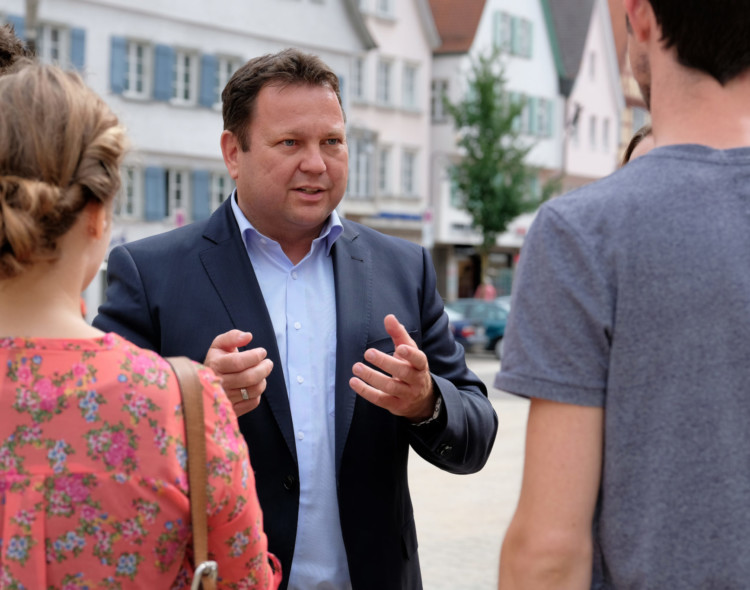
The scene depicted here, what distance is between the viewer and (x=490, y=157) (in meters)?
39.6

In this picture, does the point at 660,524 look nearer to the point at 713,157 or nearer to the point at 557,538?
the point at 557,538

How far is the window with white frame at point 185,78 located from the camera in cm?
3150

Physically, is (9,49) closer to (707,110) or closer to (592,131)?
(707,110)

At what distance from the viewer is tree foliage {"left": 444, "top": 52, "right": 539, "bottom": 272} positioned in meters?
39.2

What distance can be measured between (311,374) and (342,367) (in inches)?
3.3

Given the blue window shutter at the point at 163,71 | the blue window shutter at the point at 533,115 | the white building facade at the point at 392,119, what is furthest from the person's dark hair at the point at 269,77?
the blue window shutter at the point at 533,115

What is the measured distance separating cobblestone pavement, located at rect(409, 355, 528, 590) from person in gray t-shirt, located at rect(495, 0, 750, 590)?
5.44 metres

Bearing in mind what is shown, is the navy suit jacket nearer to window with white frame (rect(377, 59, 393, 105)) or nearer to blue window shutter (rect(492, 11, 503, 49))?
window with white frame (rect(377, 59, 393, 105))

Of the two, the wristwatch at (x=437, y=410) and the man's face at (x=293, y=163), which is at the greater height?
the man's face at (x=293, y=163)

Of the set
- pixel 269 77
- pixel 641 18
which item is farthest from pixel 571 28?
pixel 641 18

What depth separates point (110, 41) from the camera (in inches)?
1160

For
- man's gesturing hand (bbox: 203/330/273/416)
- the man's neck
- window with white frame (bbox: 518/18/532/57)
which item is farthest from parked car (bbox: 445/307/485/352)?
the man's neck

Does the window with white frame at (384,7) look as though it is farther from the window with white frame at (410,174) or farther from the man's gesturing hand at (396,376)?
the man's gesturing hand at (396,376)

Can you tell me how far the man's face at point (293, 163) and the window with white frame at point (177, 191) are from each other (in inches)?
1116
